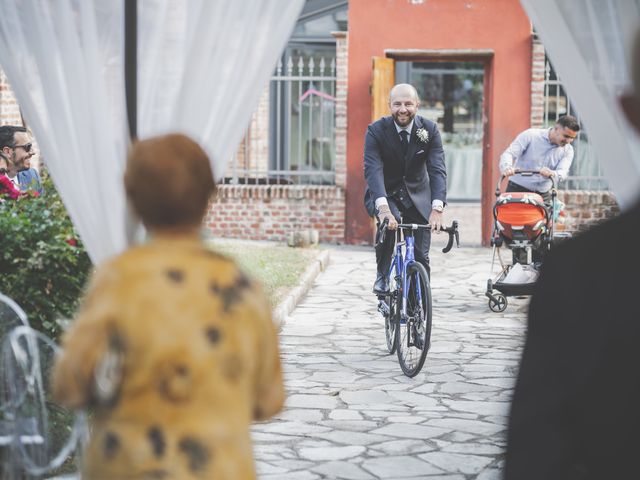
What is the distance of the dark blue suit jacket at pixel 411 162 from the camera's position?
Result: 834 centimetres

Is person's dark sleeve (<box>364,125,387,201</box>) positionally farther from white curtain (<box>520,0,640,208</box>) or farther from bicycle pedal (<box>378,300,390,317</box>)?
white curtain (<box>520,0,640,208</box>)

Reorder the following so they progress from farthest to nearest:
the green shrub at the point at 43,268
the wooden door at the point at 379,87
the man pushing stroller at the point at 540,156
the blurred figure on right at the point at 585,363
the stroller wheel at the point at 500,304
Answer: the wooden door at the point at 379,87 < the man pushing stroller at the point at 540,156 < the stroller wheel at the point at 500,304 < the green shrub at the point at 43,268 < the blurred figure on right at the point at 585,363

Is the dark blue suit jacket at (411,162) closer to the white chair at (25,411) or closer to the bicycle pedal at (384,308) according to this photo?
the bicycle pedal at (384,308)

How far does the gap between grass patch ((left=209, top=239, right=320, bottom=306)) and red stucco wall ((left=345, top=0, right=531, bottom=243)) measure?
230cm

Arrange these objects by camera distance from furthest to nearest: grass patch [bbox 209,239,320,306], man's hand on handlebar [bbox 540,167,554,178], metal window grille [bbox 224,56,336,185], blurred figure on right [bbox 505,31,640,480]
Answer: metal window grille [bbox 224,56,336,185]
grass patch [bbox 209,239,320,306]
man's hand on handlebar [bbox 540,167,554,178]
blurred figure on right [bbox 505,31,640,480]

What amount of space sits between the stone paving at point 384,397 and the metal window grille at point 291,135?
535 cm

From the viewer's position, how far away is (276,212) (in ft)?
55.3

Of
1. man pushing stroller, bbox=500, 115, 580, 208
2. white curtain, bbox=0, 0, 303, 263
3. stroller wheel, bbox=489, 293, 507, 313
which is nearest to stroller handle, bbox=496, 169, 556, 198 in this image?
man pushing stroller, bbox=500, 115, 580, 208

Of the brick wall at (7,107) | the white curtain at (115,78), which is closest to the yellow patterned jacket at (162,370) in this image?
the white curtain at (115,78)

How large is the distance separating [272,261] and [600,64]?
30.0ft

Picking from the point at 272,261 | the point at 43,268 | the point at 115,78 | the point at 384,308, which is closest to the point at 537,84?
the point at 272,261

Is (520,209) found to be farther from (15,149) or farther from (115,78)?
(115,78)

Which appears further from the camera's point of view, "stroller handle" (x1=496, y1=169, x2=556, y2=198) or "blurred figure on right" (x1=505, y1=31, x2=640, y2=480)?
"stroller handle" (x1=496, y1=169, x2=556, y2=198)

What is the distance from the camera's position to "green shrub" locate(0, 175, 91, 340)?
5.37m
